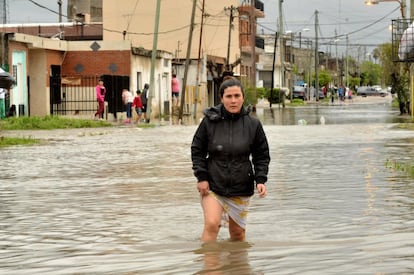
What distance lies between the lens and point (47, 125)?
1372 inches

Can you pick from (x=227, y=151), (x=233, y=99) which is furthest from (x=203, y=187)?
(x=233, y=99)

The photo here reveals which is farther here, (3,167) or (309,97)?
(309,97)

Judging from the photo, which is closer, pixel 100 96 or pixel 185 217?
pixel 185 217

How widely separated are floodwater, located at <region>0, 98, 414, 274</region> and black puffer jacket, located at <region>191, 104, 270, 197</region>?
537 mm

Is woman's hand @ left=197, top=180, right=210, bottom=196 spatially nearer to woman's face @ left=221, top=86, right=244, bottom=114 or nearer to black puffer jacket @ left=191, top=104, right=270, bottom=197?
black puffer jacket @ left=191, top=104, right=270, bottom=197

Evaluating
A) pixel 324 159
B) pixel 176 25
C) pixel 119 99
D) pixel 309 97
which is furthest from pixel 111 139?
pixel 309 97

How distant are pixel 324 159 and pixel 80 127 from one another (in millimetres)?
19218

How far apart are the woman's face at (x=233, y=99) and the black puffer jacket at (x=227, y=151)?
2.7 inches

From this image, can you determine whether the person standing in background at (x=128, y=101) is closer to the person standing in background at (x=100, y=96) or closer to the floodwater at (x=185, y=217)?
the person standing in background at (x=100, y=96)

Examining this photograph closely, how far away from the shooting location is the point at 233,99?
25.6 ft

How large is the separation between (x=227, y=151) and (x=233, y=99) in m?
0.43

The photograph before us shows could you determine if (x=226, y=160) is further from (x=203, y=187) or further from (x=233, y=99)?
(x=233, y=99)

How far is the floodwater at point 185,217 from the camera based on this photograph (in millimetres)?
7211

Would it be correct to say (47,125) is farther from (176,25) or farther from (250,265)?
(176,25)
